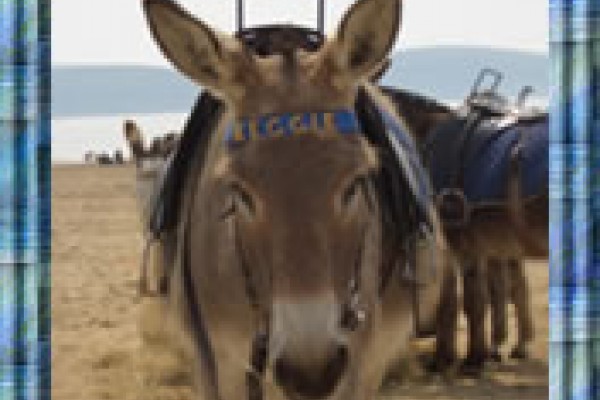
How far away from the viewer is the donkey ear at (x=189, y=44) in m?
2.93

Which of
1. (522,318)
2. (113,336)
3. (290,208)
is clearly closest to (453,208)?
(522,318)

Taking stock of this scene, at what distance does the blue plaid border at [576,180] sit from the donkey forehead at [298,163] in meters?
0.51

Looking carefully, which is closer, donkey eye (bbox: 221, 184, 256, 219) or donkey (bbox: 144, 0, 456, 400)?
donkey (bbox: 144, 0, 456, 400)

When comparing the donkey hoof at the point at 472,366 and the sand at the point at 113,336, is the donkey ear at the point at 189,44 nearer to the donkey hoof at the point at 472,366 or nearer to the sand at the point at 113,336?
the sand at the point at 113,336

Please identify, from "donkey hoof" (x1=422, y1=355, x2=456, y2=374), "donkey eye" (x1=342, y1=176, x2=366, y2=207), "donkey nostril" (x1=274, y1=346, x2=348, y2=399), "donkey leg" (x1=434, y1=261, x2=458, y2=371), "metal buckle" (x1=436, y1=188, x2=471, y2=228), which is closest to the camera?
"donkey nostril" (x1=274, y1=346, x2=348, y2=399)

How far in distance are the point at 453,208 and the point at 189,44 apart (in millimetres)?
3756

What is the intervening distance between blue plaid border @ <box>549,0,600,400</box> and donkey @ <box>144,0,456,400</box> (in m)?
0.47

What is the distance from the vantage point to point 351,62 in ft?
10.4

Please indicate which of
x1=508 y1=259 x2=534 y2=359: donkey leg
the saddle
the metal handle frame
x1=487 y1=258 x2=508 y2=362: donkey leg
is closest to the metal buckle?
the saddle

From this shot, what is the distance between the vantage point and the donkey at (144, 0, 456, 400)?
2.85 m

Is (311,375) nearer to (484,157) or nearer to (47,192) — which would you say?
(47,192)

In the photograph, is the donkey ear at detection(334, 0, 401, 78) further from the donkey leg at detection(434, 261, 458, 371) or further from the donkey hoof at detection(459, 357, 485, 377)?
the donkey hoof at detection(459, 357, 485, 377)

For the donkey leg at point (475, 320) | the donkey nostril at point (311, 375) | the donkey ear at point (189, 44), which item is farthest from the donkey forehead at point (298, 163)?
the donkey leg at point (475, 320)

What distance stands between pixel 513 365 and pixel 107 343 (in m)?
2.77
